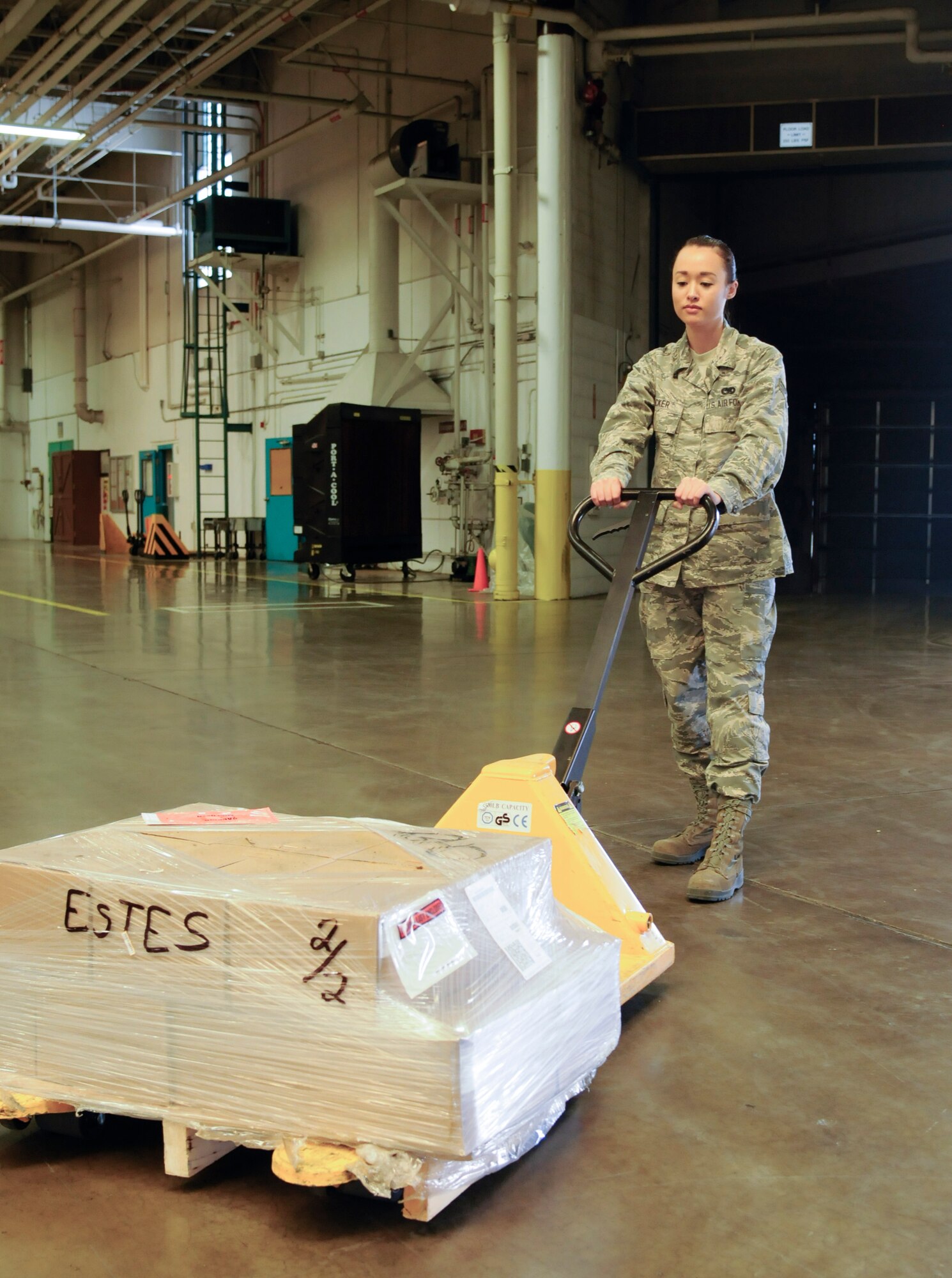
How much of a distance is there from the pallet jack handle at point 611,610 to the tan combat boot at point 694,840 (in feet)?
2.56

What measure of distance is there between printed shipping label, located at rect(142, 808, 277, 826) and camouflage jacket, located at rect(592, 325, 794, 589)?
128 centimetres

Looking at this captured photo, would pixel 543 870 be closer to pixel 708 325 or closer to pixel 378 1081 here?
pixel 378 1081

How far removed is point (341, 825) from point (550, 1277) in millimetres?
824

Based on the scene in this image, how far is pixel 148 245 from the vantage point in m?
26.4

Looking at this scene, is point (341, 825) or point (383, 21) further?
point (383, 21)

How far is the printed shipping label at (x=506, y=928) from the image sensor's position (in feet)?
6.07

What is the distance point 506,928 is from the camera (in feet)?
6.19

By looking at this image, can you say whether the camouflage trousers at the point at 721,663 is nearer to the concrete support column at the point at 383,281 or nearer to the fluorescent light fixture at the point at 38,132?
the concrete support column at the point at 383,281

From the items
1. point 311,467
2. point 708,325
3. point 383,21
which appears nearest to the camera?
point 708,325

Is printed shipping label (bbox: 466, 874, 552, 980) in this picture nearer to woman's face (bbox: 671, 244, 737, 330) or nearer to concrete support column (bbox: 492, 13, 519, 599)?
woman's face (bbox: 671, 244, 737, 330)

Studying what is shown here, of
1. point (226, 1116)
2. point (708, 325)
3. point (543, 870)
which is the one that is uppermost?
point (708, 325)

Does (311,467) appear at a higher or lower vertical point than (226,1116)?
higher

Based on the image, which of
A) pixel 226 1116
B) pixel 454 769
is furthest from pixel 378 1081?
pixel 454 769

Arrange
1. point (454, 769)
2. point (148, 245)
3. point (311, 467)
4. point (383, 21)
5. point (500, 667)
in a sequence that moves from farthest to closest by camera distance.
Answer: point (148, 245) < point (383, 21) < point (311, 467) < point (500, 667) < point (454, 769)
